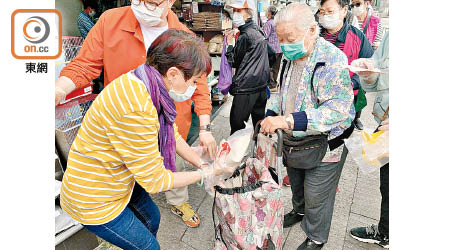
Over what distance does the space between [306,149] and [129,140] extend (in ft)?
3.57

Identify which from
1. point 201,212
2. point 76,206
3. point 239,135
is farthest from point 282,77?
point 201,212

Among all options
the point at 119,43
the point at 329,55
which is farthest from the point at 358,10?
the point at 119,43

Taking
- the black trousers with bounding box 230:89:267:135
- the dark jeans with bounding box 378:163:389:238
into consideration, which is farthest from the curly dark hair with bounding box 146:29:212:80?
the black trousers with bounding box 230:89:267:135

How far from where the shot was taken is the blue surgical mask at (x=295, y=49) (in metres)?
1.53

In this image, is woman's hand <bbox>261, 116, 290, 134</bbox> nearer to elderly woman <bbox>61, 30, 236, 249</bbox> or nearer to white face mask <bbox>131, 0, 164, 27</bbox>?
elderly woman <bbox>61, 30, 236, 249</bbox>

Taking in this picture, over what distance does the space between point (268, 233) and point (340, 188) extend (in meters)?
1.63

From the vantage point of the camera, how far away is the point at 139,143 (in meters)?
1.10

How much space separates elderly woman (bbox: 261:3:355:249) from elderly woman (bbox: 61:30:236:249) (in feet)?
1.85

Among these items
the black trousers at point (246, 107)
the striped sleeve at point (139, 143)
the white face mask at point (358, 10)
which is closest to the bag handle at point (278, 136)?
the striped sleeve at point (139, 143)

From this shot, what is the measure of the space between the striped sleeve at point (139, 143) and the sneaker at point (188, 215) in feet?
4.65

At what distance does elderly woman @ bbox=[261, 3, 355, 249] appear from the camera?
1492mm

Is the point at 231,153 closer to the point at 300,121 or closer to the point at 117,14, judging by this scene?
the point at 300,121

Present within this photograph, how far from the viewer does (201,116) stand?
2.09 m

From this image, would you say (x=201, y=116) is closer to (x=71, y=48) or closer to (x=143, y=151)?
(x=143, y=151)
